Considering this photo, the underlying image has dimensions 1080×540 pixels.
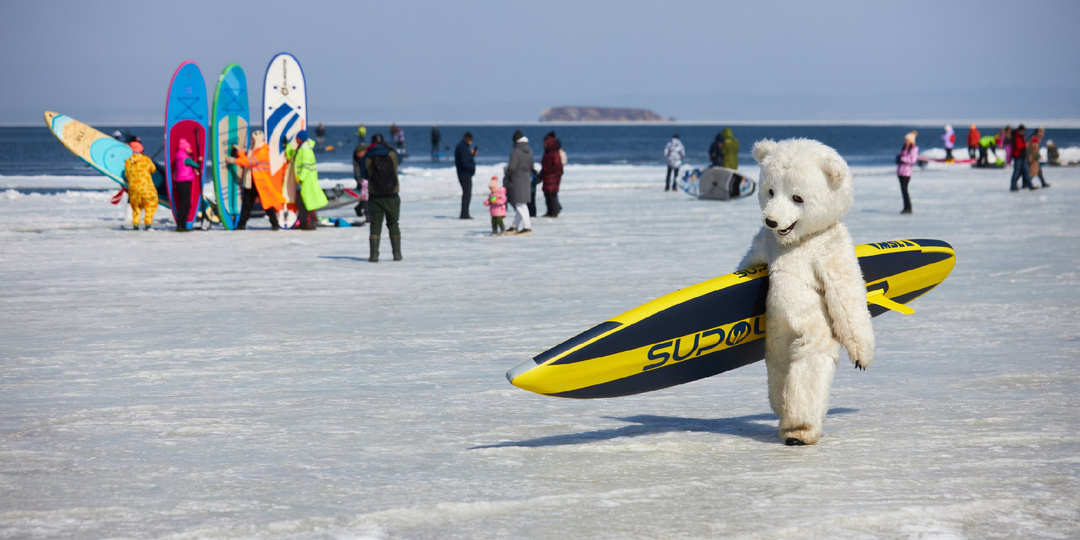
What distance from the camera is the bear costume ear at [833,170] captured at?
4387 millimetres

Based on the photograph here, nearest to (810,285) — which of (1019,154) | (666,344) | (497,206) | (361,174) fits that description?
(666,344)

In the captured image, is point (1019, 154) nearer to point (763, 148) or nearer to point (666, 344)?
point (763, 148)

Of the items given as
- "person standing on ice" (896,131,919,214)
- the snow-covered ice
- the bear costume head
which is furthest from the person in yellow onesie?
the bear costume head

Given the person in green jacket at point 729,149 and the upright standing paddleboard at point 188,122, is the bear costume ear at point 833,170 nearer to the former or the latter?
the upright standing paddleboard at point 188,122

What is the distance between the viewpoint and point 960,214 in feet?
55.8

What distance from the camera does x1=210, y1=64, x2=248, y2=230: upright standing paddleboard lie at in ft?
51.7

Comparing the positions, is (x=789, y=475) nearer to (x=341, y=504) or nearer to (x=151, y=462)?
(x=341, y=504)

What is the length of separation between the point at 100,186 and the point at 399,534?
28.5 m

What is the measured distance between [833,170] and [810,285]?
52 centimetres

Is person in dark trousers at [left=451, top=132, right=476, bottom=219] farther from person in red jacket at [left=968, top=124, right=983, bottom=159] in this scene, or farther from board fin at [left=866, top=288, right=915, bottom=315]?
person in red jacket at [left=968, top=124, right=983, bottom=159]

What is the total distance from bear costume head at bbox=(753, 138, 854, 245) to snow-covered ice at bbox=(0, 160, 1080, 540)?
1008 millimetres

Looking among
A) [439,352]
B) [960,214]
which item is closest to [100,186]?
[960,214]

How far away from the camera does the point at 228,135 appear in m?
16.1

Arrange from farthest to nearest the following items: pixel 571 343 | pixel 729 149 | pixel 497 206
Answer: pixel 729 149 < pixel 497 206 < pixel 571 343
